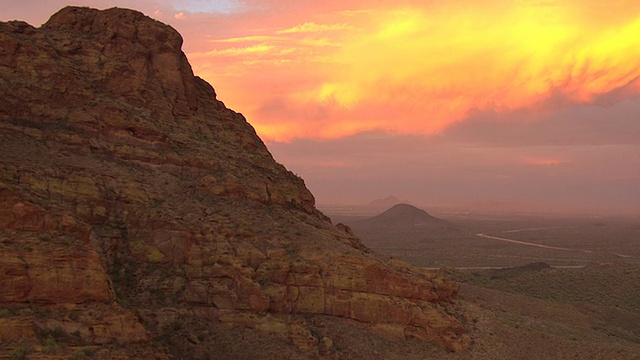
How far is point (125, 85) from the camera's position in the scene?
35562 millimetres

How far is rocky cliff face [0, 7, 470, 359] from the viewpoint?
22.7 meters

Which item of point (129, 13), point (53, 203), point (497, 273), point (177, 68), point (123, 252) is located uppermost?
point (129, 13)

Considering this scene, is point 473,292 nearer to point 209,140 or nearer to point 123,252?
point 209,140

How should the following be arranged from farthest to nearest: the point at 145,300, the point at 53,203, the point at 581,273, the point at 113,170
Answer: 1. the point at 581,273
2. the point at 113,170
3. the point at 145,300
4. the point at 53,203

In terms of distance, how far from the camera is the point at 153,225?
29859 millimetres

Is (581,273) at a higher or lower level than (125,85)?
lower

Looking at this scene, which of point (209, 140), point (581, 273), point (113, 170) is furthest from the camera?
point (581, 273)

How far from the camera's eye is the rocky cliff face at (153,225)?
22.7 metres

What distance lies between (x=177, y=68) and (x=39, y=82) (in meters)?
9.24

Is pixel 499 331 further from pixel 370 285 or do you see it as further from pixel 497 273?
A: pixel 497 273

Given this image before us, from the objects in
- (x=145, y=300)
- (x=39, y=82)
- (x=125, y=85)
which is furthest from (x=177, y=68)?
(x=145, y=300)

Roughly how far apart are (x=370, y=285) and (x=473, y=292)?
692 inches

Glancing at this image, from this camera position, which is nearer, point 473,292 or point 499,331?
point 499,331

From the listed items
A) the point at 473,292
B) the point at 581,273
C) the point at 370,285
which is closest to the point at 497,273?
the point at 581,273
